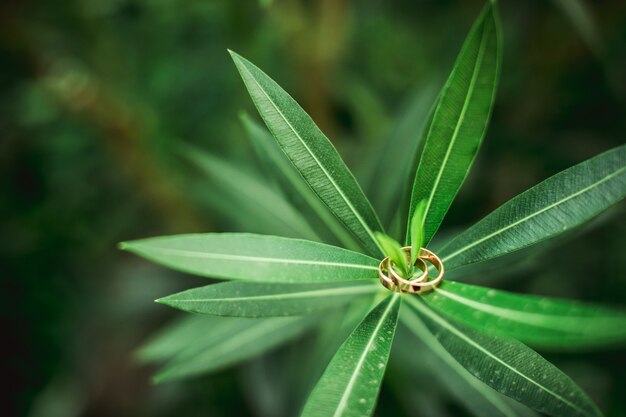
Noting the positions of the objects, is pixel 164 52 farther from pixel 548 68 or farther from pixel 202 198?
pixel 548 68

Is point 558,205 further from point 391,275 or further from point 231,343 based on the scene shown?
point 231,343

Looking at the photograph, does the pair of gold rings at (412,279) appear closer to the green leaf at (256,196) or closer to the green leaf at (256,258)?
the green leaf at (256,258)

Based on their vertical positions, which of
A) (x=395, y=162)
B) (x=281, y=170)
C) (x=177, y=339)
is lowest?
(x=177, y=339)

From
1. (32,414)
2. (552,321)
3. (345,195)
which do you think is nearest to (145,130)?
(32,414)

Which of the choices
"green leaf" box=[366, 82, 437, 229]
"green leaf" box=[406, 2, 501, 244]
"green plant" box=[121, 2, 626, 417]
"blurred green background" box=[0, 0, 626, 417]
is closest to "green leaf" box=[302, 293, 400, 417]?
"green plant" box=[121, 2, 626, 417]

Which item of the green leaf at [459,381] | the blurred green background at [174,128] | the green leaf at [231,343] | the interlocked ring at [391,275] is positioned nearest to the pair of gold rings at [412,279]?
the interlocked ring at [391,275]

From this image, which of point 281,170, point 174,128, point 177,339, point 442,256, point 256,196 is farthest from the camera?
point 174,128

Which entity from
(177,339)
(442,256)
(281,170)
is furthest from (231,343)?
(442,256)
